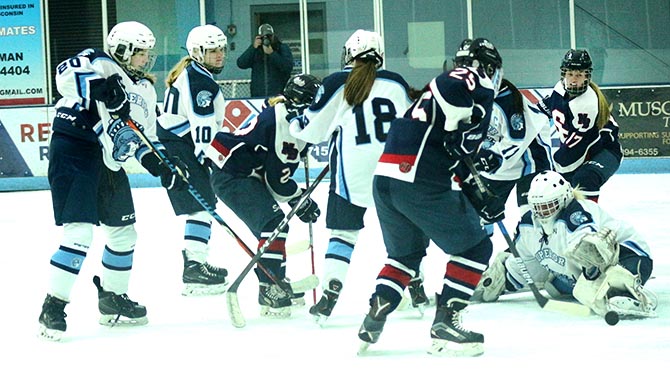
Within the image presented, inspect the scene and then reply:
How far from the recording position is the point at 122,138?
4.29 meters

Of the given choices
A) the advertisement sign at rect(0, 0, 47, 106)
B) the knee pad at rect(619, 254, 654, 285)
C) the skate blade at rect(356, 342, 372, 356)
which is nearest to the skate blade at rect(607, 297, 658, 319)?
the knee pad at rect(619, 254, 654, 285)

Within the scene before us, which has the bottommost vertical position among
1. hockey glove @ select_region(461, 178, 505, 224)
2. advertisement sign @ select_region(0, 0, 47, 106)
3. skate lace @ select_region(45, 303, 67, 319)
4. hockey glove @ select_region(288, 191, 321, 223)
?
skate lace @ select_region(45, 303, 67, 319)

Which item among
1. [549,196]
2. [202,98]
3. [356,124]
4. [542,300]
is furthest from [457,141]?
[202,98]

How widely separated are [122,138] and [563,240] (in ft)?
5.41

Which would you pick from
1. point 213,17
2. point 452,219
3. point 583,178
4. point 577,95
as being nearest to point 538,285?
point 583,178

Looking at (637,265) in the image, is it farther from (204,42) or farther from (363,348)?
(204,42)

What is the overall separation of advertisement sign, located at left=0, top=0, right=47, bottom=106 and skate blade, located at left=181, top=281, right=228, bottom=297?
23.8ft

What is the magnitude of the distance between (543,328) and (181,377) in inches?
52.9

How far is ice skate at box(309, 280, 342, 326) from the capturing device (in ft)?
14.2

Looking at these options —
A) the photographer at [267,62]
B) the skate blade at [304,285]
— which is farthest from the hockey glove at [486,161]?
the photographer at [267,62]

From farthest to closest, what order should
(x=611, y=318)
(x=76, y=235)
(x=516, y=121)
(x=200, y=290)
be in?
1. (x=200, y=290)
2. (x=516, y=121)
3. (x=76, y=235)
4. (x=611, y=318)

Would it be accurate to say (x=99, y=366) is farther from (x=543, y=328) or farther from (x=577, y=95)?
(x=577, y=95)

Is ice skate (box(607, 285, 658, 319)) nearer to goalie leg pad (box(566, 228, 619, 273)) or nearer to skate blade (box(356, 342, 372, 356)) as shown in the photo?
goalie leg pad (box(566, 228, 619, 273))

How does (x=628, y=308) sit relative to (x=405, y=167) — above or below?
below
